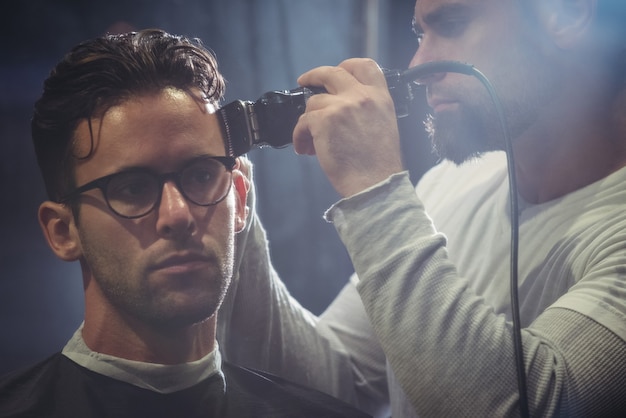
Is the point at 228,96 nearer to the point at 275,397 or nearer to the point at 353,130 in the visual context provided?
the point at 353,130

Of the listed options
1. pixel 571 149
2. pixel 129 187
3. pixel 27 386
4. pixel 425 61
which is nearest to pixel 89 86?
pixel 129 187

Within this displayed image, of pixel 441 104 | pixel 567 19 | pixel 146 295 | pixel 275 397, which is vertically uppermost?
pixel 567 19

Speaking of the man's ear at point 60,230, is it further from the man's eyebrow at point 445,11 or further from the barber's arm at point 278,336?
the man's eyebrow at point 445,11

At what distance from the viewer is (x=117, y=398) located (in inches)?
37.5

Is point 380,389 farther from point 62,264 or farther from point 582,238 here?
point 62,264

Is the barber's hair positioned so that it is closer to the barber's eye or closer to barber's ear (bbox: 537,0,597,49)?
the barber's eye

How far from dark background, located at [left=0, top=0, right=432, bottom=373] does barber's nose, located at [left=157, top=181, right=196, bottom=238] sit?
215 mm

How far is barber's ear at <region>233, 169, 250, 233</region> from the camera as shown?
3.51ft

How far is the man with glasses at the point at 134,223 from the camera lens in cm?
91

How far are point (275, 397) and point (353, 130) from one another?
1.58 ft

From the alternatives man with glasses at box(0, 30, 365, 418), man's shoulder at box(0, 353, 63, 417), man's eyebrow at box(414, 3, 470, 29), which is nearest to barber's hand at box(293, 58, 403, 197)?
man with glasses at box(0, 30, 365, 418)

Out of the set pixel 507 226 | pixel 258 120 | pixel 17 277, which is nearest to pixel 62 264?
pixel 17 277

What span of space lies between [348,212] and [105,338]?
0.41 m

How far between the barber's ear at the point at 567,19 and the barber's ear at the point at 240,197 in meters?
0.63
